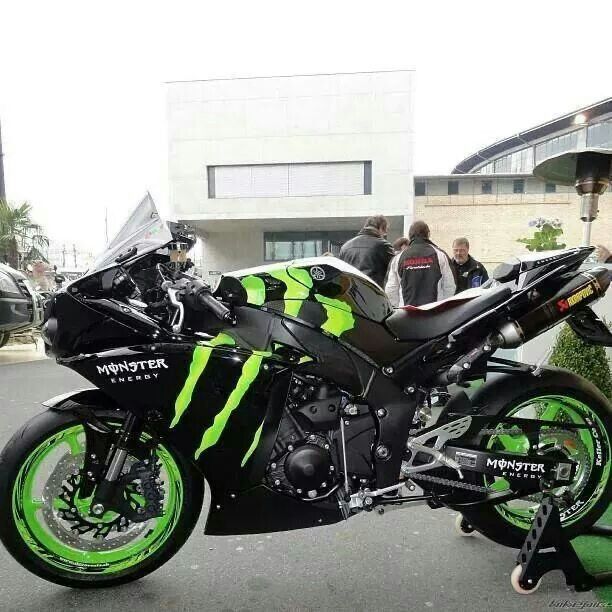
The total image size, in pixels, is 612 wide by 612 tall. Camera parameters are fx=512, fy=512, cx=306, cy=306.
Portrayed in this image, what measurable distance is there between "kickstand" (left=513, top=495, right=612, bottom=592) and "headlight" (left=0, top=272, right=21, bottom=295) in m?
6.78

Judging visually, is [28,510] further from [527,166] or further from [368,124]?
[527,166]

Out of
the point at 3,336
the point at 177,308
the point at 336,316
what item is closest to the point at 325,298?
A: the point at 336,316

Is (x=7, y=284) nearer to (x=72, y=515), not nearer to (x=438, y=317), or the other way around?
(x=72, y=515)

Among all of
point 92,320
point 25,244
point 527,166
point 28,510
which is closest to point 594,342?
point 92,320

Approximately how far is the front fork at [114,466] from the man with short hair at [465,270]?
510 cm

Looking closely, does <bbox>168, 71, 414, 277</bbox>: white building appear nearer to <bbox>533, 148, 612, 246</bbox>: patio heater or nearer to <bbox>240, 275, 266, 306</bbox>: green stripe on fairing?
<bbox>533, 148, 612, 246</bbox>: patio heater

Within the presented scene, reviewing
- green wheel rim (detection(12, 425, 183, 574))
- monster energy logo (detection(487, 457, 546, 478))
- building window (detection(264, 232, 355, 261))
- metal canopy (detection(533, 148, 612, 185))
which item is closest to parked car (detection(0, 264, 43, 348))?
green wheel rim (detection(12, 425, 183, 574))

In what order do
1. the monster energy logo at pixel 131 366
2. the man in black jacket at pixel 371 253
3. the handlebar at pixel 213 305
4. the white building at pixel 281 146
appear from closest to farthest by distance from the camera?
the handlebar at pixel 213 305
the monster energy logo at pixel 131 366
the man in black jacket at pixel 371 253
the white building at pixel 281 146

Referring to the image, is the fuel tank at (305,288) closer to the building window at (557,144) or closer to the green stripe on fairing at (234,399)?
the green stripe on fairing at (234,399)

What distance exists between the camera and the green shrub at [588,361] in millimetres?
3682

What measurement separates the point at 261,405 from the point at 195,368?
0.97 ft

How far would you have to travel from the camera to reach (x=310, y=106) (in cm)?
2367

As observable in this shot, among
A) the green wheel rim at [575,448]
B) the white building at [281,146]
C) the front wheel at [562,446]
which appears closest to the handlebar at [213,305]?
the front wheel at [562,446]

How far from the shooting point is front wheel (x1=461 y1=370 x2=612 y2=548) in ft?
7.33
